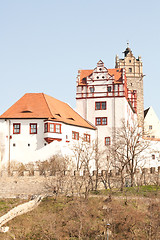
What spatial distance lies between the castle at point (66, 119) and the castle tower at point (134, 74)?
2357 cm

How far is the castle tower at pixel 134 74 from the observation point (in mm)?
95375

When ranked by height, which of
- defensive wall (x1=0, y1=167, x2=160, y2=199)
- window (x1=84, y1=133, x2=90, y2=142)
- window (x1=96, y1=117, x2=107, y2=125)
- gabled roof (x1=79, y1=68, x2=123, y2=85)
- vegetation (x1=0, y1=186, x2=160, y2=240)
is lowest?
vegetation (x1=0, y1=186, x2=160, y2=240)

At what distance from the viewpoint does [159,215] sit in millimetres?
36562

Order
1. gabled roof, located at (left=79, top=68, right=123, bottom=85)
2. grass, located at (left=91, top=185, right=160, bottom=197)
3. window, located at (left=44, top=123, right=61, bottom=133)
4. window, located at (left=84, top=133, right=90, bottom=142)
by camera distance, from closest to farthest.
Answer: grass, located at (left=91, top=185, right=160, bottom=197) < window, located at (left=44, top=123, right=61, bottom=133) < window, located at (left=84, top=133, right=90, bottom=142) < gabled roof, located at (left=79, top=68, right=123, bottom=85)

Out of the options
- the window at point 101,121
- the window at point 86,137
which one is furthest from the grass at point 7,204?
the window at point 101,121

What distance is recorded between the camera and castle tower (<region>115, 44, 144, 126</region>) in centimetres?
9538

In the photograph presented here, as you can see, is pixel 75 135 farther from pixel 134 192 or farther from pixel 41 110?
pixel 134 192

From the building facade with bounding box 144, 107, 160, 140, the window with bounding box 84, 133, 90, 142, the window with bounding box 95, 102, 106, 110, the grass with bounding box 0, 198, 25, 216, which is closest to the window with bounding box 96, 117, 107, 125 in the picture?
the window with bounding box 95, 102, 106, 110

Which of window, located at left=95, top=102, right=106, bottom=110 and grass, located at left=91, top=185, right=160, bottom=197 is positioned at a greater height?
window, located at left=95, top=102, right=106, bottom=110

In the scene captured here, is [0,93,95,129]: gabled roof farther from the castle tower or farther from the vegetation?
the castle tower

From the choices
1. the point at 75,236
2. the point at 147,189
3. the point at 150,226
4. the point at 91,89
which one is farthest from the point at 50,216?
the point at 91,89

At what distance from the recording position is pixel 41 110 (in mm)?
55562

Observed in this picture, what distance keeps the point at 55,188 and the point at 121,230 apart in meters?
10.7

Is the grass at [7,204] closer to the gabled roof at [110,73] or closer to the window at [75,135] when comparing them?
the window at [75,135]
